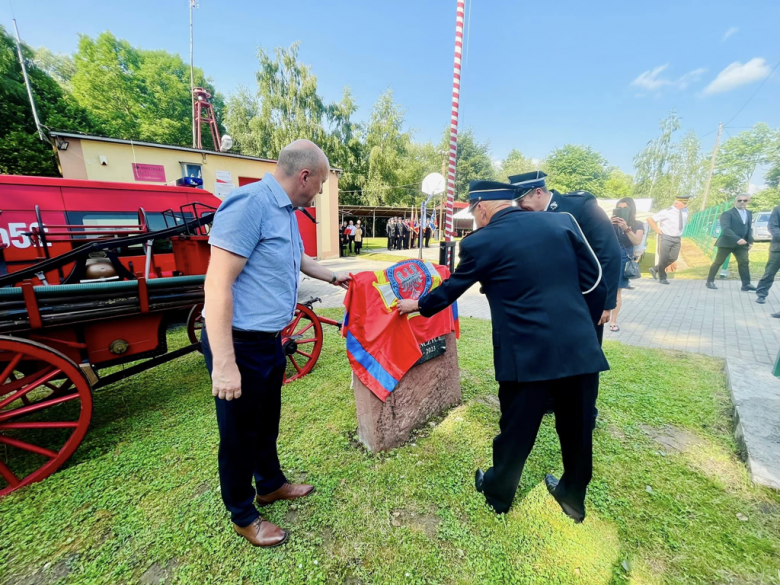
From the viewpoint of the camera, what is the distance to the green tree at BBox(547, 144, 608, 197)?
50.8m

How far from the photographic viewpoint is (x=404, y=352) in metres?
2.54

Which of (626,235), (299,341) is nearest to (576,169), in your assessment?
(626,235)

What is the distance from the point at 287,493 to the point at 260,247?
1691mm

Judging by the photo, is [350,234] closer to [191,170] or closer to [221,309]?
[191,170]

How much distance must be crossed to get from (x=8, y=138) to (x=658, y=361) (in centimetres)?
2723

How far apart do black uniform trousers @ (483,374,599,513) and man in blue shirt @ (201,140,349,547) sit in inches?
52.5

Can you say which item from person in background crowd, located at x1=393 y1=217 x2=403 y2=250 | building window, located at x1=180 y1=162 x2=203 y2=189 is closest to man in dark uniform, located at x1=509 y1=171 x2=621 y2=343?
building window, located at x1=180 y1=162 x2=203 y2=189

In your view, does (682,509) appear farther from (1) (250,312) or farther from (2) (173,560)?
(2) (173,560)

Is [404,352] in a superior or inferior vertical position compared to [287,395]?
superior

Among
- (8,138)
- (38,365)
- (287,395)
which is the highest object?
(8,138)

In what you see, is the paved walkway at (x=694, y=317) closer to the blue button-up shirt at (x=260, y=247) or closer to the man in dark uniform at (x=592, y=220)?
the man in dark uniform at (x=592, y=220)

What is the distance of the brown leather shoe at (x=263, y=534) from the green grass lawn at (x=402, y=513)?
49 millimetres

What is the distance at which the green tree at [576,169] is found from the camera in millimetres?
50781

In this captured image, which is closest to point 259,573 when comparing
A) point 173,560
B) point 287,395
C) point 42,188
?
point 173,560
